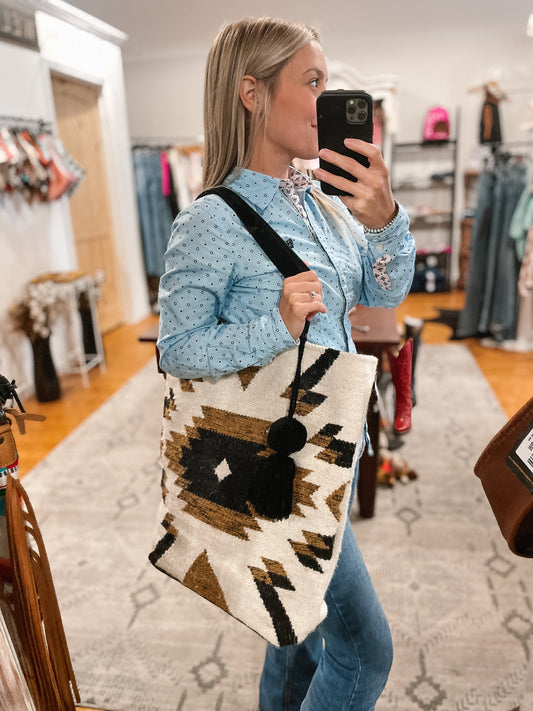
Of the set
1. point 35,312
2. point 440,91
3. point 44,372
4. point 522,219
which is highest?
point 440,91

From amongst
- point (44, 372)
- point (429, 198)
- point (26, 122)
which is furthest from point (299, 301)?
point (429, 198)

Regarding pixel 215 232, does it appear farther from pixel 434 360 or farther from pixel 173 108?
pixel 173 108

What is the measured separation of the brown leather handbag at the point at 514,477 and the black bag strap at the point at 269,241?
32 centimetres

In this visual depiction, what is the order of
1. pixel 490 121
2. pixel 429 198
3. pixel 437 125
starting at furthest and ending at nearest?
pixel 429 198 < pixel 437 125 < pixel 490 121

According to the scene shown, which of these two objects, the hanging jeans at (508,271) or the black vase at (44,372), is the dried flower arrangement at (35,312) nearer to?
the black vase at (44,372)

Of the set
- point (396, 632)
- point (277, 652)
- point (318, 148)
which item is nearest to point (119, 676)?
point (277, 652)

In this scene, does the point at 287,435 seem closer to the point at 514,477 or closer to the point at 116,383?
the point at 514,477

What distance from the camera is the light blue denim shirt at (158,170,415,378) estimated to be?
71 centimetres

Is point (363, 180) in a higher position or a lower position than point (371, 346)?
higher

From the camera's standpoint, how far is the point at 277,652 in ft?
3.43

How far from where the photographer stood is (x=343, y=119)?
0.69m

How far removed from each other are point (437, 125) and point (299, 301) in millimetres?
5432

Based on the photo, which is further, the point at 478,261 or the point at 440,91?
the point at 440,91

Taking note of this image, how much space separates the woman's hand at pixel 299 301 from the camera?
0.69 meters
